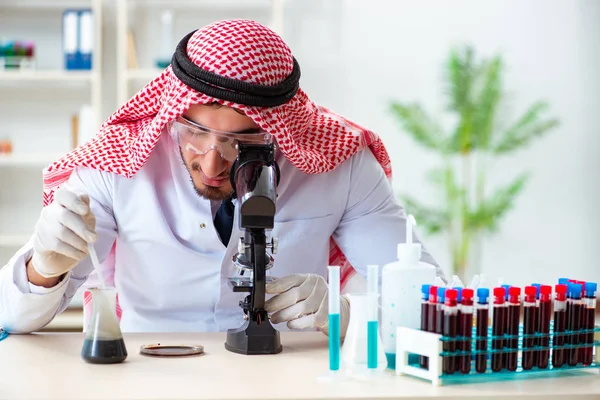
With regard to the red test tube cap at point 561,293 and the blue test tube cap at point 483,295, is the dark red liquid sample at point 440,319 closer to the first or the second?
the blue test tube cap at point 483,295

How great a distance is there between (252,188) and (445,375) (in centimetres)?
50

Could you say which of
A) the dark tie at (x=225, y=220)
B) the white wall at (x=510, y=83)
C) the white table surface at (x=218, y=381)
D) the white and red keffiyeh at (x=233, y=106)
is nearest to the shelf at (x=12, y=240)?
the white wall at (x=510, y=83)

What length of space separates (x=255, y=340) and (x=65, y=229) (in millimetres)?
407

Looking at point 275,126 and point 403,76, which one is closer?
point 275,126

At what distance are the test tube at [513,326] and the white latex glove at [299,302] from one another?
0.42 metres

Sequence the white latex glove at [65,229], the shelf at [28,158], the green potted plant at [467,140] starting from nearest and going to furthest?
the white latex glove at [65,229] < the shelf at [28,158] < the green potted plant at [467,140]

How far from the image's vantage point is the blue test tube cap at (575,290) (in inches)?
52.9

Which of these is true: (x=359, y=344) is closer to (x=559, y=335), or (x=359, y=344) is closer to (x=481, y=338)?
(x=481, y=338)

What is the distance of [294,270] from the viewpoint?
198 cm

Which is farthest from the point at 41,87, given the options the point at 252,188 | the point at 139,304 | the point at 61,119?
the point at 252,188

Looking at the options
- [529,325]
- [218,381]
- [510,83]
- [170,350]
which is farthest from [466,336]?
[510,83]

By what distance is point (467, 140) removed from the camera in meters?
5.40

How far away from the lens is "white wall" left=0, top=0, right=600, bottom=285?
5.55 meters

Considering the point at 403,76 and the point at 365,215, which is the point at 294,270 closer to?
the point at 365,215
